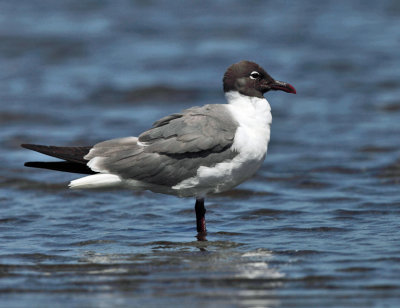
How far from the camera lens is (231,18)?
63.0 feet

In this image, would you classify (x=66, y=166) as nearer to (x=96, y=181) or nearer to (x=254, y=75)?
(x=96, y=181)

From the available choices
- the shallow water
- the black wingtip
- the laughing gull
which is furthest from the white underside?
the shallow water

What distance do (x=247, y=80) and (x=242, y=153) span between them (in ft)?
2.78

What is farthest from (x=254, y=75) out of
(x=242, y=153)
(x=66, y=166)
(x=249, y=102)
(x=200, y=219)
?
(x=66, y=166)

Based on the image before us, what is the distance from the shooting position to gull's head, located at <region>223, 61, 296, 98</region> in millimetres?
7609

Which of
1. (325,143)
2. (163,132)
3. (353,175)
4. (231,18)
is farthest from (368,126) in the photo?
(231,18)

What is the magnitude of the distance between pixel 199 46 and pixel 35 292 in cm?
1181

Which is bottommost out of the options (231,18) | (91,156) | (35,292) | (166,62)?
(35,292)

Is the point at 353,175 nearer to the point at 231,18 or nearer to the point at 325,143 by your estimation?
the point at 325,143

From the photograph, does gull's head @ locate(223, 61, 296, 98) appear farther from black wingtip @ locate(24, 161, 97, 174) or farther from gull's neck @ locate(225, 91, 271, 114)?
black wingtip @ locate(24, 161, 97, 174)

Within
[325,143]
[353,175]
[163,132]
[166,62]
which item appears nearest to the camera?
[163,132]

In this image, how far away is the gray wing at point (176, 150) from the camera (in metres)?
7.13

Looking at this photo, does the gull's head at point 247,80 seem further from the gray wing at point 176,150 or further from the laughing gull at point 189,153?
the gray wing at point 176,150

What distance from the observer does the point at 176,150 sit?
717 cm
